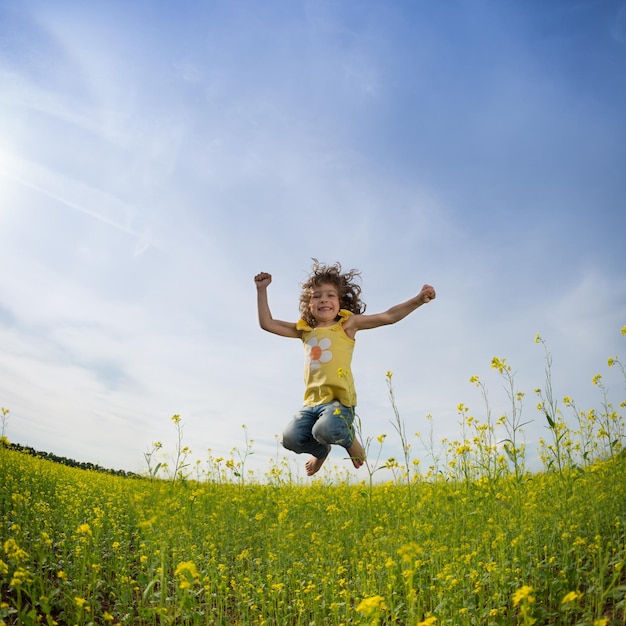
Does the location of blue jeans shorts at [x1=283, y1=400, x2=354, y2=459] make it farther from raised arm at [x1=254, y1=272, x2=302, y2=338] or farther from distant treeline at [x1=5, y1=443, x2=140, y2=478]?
distant treeline at [x1=5, y1=443, x2=140, y2=478]

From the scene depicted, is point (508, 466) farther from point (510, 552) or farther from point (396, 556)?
point (396, 556)

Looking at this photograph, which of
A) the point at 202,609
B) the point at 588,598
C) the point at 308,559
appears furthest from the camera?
Result: the point at 308,559

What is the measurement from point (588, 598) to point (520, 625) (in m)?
0.52

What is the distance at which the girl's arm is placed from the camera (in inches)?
266

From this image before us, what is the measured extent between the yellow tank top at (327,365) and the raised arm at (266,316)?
183 mm

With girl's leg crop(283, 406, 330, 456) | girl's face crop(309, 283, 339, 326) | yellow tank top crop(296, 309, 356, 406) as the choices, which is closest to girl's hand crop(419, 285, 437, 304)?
yellow tank top crop(296, 309, 356, 406)

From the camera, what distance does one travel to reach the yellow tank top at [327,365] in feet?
22.0

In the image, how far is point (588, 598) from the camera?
328cm

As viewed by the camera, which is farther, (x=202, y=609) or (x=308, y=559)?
(x=308, y=559)

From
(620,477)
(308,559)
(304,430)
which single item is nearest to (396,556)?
(308,559)

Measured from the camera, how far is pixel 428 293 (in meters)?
6.72

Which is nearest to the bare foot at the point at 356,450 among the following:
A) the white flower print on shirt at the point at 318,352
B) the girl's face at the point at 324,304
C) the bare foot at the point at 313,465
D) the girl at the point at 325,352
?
the girl at the point at 325,352

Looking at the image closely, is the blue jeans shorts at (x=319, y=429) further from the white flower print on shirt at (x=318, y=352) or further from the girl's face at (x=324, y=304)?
the girl's face at (x=324, y=304)

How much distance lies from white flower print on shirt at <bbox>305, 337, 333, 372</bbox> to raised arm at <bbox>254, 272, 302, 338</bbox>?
327 millimetres
